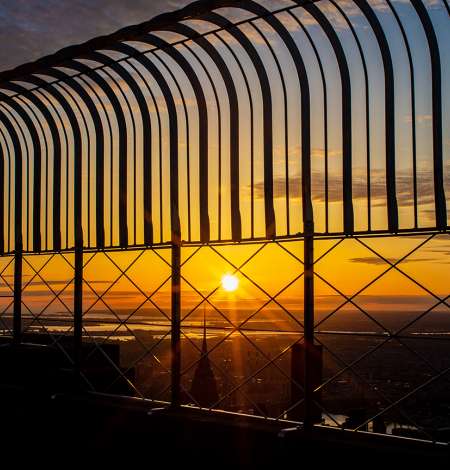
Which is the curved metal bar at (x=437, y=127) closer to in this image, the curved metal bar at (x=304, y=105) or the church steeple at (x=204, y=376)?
the curved metal bar at (x=304, y=105)

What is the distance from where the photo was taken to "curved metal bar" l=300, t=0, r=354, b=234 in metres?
9.71

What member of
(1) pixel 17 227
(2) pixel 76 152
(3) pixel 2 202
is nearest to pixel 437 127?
(2) pixel 76 152

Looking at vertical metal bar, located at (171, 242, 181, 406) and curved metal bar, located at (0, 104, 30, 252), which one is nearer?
vertical metal bar, located at (171, 242, 181, 406)

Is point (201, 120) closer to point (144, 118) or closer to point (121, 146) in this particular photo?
point (144, 118)

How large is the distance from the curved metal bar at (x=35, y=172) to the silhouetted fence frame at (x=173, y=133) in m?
0.03

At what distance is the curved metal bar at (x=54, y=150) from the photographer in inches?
558

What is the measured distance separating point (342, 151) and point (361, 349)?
18400 centimetres

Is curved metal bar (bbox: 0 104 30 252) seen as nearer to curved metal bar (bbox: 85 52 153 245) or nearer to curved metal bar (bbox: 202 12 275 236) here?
curved metal bar (bbox: 85 52 153 245)

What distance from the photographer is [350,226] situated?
10.1 metres

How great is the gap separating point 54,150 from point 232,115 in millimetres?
5012

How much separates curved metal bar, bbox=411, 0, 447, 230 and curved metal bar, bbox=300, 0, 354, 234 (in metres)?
1.20

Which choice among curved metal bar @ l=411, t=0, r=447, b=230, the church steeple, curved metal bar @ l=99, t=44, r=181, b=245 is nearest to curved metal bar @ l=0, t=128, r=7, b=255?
the church steeple

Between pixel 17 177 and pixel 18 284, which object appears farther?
pixel 17 177

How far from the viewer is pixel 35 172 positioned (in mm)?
15695
